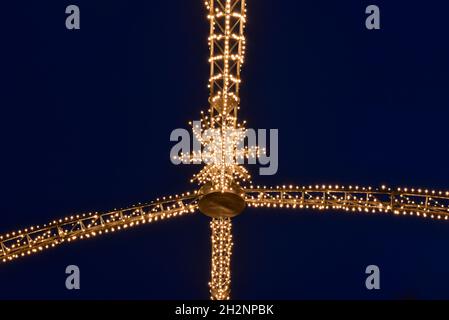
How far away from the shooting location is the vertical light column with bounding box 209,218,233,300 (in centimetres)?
1484

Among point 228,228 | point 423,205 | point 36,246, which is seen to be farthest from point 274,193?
point 36,246

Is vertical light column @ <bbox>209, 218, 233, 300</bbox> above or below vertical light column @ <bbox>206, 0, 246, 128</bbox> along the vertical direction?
below

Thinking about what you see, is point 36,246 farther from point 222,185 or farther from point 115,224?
point 222,185

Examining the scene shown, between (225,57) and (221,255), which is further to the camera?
(221,255)

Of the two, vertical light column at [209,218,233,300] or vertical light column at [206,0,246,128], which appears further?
vertical light column at [209,218,233,300]

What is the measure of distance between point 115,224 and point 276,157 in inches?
198

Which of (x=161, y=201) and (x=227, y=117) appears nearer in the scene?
(x=227, y=117)

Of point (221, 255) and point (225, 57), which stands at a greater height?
point (225, 57)

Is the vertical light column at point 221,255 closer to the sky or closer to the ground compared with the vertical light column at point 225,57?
closer to the ground

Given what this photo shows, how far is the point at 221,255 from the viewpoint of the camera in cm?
1502

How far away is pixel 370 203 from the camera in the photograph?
15.0 meters

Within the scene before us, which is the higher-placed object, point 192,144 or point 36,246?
point 192,144

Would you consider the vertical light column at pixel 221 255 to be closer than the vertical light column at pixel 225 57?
No

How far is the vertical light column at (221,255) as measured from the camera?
48.7ft
